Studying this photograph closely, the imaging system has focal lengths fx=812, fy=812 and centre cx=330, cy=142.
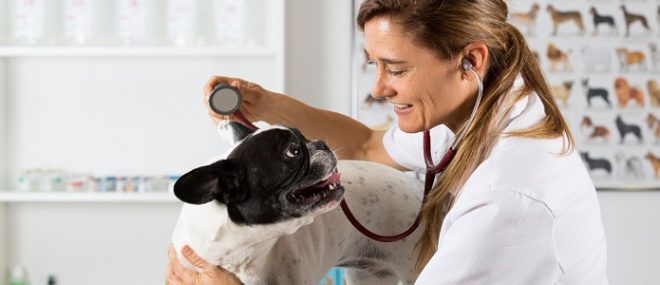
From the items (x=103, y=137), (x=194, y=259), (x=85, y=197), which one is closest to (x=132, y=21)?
(x=103, y=137)

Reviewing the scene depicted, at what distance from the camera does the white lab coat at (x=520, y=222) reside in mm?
978

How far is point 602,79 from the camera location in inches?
101

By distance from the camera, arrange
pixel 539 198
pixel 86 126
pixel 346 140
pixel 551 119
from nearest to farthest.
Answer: pixel 539 198
pixel 551 119
pixel 346 140
pixel 86 126

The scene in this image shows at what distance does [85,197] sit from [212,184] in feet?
4.85

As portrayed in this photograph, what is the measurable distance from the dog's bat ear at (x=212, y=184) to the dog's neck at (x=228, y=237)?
0.03 meters

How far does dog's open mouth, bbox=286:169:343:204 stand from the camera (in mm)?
1070


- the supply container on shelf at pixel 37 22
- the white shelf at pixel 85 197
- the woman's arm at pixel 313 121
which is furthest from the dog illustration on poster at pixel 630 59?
the supply container on shelf at pixel 37 22

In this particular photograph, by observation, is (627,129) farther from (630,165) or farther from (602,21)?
(602,21)

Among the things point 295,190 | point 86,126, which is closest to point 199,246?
point 295,190

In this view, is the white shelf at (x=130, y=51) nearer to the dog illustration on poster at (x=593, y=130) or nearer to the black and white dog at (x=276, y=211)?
the dog illustration on poster at (x=593, y=130)

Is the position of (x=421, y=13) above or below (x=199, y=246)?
above

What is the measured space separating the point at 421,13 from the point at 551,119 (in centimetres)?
23

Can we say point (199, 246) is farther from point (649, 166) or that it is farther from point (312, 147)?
point (649, 166)

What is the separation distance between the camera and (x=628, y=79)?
2.58m
